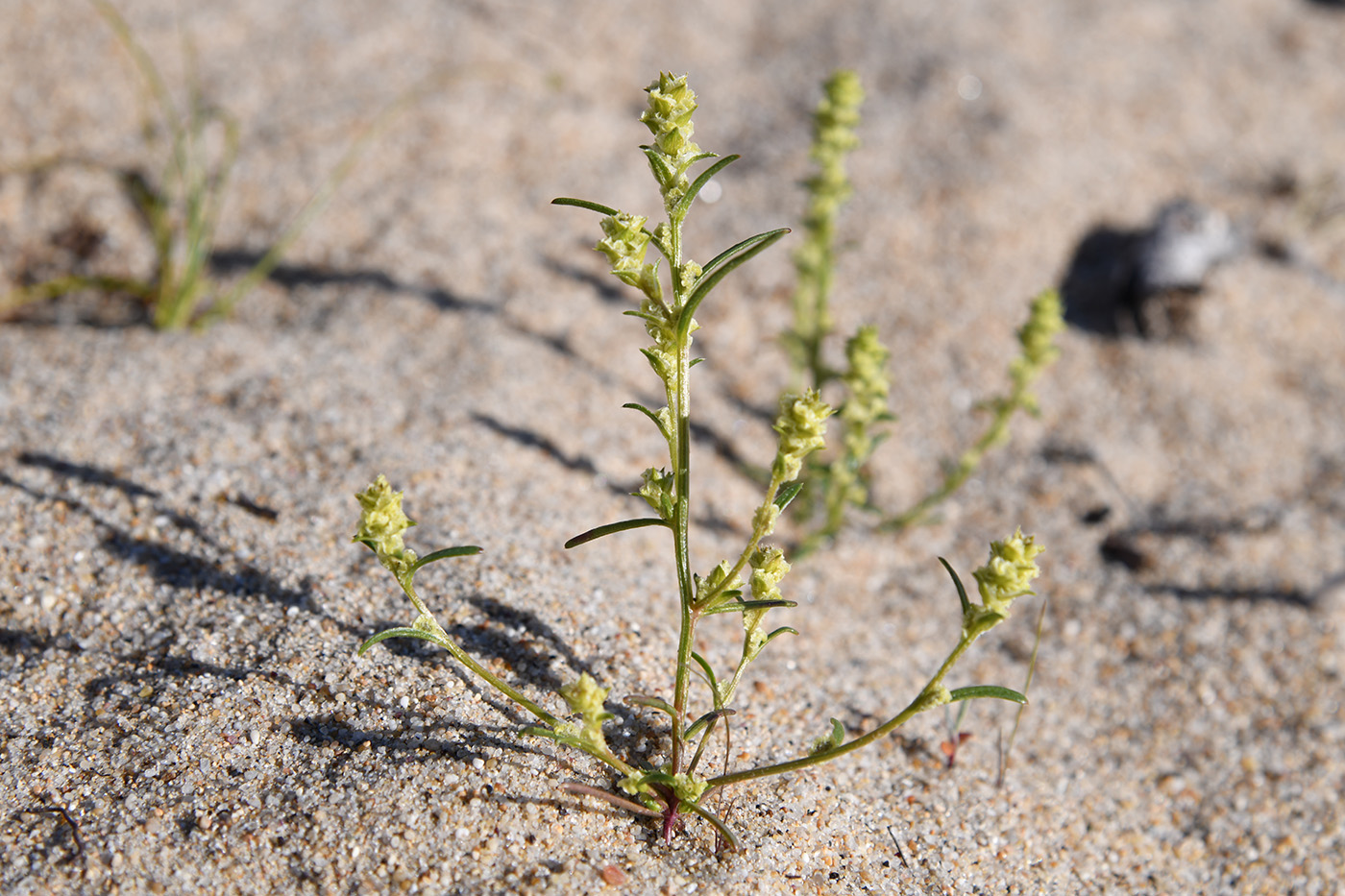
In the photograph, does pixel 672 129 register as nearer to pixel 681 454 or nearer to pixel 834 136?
pixel 681 454

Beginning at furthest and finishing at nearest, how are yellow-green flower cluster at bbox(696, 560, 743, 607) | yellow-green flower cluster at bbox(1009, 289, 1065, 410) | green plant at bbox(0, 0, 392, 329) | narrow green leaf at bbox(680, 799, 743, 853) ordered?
green plant at bbox(0, 0, 392, 329) → yellow-green flower cluster at bbox(1009, 289, 1065, 410) → narrow green leaf at bbox(680, 799, 743, 853) → yellow-green flower cluster at bbox(696, 560, 743, 607)

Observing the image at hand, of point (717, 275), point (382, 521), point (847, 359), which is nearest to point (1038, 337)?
point (847, 359)

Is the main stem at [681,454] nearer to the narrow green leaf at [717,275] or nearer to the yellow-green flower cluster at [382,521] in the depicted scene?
the narrow green leaf at [717,275]

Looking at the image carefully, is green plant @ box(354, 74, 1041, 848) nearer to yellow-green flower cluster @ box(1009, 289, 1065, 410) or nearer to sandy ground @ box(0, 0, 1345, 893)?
sandy ground @ box(0, 0, 1345, 893)

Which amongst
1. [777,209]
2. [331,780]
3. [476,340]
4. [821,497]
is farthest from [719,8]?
[331,780]

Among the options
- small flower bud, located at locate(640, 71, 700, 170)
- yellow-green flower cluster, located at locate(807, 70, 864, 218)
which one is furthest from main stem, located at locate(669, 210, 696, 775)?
yellow-green flower cluster, located at locate(807, 70, 864, 218)

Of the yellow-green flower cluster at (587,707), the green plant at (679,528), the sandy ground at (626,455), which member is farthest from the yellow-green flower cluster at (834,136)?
the yellow-green flower cluster at (587,707)
